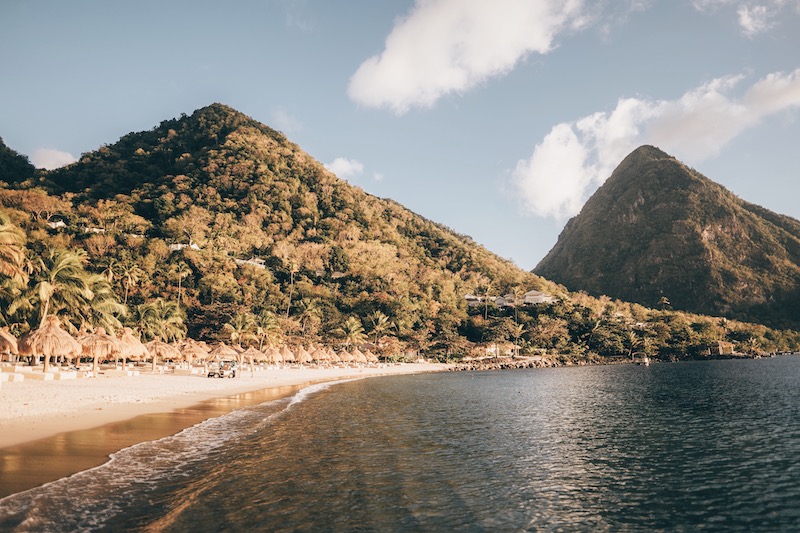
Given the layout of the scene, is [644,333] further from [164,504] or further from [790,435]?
[164,504]

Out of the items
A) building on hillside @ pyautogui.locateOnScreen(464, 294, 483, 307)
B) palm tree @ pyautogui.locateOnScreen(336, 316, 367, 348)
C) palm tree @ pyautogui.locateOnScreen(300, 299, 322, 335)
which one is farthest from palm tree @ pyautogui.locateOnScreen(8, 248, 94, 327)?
building on hillside @ pyautogui.locateOnScreen(464, 294, 483, 307)

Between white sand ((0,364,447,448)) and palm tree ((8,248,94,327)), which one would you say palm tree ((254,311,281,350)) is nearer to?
white sand ((0,364,447,448))

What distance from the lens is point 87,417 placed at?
1781cm

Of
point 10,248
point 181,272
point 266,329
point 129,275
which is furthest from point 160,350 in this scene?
point 181,272

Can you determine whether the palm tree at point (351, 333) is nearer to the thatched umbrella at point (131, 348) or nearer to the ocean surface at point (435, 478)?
the thatched umbrella at point (131, 348)

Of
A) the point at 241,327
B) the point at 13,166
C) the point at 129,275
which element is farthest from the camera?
the point at 13,166

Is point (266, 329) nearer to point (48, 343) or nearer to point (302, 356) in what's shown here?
point (302, 356)

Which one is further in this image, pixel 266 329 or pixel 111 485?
pixel 266 329

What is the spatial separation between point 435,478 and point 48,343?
26.4 m

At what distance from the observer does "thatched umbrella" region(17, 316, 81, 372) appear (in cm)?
2714

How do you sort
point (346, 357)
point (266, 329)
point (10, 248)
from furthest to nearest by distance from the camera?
1. point (346, 357)
2. point (266, 329)
3. point (10, 248)

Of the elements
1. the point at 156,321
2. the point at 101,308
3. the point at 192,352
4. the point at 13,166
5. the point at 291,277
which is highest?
the point at 13,166

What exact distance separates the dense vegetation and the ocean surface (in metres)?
28.0

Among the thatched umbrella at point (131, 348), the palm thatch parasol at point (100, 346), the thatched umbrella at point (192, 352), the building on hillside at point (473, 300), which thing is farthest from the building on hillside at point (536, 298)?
the palm thatch parasol at point (100, 346)
